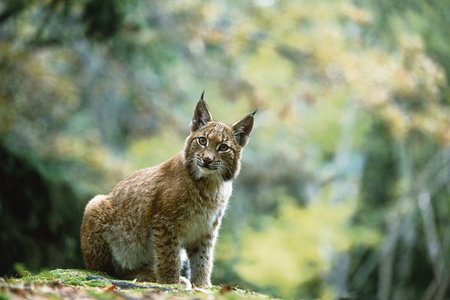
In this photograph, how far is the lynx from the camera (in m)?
6.74

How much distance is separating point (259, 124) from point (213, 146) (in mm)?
18466

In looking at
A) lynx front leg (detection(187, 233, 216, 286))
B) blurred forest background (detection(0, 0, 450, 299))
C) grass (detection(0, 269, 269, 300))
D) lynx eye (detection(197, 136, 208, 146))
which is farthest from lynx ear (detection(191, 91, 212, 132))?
blurred forest background (detection(0, 0, 450, 299))

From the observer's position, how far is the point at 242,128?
23.7 feet

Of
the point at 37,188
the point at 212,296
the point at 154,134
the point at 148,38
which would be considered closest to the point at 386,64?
the point at 148,38

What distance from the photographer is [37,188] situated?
1044 centimetres

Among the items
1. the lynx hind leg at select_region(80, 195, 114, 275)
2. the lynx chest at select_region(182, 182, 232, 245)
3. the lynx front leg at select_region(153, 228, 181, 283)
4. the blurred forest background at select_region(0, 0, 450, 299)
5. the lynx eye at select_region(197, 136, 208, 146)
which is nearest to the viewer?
the lynx front leg at select_region(153, 228, 181, 283)

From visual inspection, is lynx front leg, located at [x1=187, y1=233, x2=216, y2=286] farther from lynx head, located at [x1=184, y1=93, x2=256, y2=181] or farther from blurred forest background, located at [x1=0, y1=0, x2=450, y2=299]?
blurred forest background, located at [x1=0, y1=0, x2=450, y2=299]

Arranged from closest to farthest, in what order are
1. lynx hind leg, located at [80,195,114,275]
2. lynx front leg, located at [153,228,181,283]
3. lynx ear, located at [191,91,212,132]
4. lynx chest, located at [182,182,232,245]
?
1. lynx front leg, located at [153,228,181,283]
2. lynx chest, located at [182,182,232,245]
3. lynx hind leg, located at [80,195,114,275]
4. lynx ear, located at [191,91,212,132]

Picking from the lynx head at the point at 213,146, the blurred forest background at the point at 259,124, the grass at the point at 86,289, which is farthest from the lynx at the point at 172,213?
the blurred forest background at the point at 259,124

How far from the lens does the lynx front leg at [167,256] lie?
6.66 meters

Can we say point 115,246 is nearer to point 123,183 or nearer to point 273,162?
point 123,183

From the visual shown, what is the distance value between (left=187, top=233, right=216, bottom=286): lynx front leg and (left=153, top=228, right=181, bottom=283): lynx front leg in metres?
0.30

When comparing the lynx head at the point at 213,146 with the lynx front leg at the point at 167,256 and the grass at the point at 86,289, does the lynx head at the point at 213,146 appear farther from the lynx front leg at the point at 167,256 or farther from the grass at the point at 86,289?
the grass at the point at 86,289

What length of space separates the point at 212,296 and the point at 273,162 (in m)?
19.9
